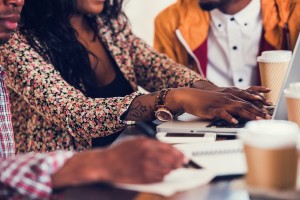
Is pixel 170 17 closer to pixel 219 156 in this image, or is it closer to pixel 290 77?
pixel 290 77

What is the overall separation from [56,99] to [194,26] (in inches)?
36.3

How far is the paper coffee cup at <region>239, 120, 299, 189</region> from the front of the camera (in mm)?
809

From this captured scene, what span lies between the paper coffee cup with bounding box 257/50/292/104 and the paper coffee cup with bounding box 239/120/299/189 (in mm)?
819

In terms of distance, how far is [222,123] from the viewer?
4.48 feet

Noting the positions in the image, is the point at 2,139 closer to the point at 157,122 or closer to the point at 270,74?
the point at 157,122

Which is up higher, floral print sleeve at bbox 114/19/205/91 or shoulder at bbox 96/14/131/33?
shoulder at bbox 96/14/131/33

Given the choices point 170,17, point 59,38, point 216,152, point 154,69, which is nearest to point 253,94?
point 216,152

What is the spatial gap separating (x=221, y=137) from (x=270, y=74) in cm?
47

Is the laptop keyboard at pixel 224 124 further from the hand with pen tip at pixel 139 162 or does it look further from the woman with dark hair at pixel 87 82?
the hand with pen tip at pixel 139 162

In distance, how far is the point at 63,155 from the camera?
3.05ft

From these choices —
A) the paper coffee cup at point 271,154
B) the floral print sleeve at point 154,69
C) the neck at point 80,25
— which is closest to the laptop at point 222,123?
the paper coffee cup at point 271,154

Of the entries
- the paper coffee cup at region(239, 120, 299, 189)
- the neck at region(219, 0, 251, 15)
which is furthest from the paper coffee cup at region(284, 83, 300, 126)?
the neck at region(219, 0, 251, 15)

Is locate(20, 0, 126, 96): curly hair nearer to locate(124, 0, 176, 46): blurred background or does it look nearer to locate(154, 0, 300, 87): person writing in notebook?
locate(154, 0, 300, 87): person writing in notebook

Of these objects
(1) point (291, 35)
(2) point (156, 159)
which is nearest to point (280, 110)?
(2) point (156, 159)
